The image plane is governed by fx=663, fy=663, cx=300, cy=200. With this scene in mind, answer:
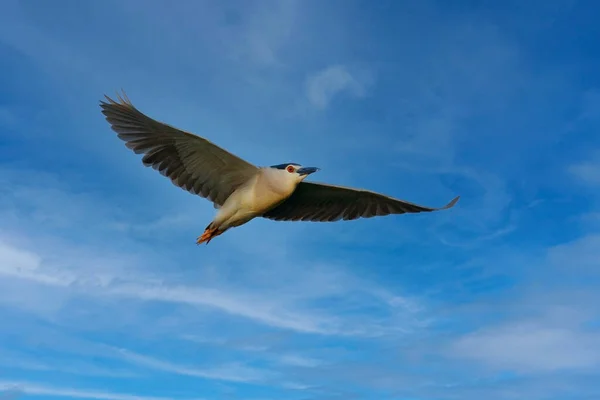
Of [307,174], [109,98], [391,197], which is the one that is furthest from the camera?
[391,197]

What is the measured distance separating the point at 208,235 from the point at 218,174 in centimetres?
144

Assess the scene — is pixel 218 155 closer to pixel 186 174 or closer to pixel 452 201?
pixel 186 174

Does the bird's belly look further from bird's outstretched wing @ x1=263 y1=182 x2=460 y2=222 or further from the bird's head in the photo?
bird's outstretched wing @ x1=263 y1=182 x2=460 y2=222

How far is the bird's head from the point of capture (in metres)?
14.3

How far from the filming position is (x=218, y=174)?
1528 cm

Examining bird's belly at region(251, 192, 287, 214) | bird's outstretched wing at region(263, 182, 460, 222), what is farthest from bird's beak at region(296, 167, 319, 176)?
bird's outstretched wing at region(263, 182, 460, 222)

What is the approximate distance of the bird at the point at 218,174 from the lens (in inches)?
574

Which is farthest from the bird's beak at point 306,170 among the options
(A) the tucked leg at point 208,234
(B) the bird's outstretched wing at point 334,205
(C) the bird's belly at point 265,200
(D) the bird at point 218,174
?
(A) the tucked leg at point 208,234

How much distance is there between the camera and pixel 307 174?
1434cm

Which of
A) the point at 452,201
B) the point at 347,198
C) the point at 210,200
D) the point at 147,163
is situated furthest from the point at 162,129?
the point at 452,201

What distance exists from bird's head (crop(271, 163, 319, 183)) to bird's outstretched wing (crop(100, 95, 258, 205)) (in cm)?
78

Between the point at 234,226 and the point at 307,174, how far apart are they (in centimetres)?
229

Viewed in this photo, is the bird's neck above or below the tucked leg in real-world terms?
above

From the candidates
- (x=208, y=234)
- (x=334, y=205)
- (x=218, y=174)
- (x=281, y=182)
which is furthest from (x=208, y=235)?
(x=334, y=205)
